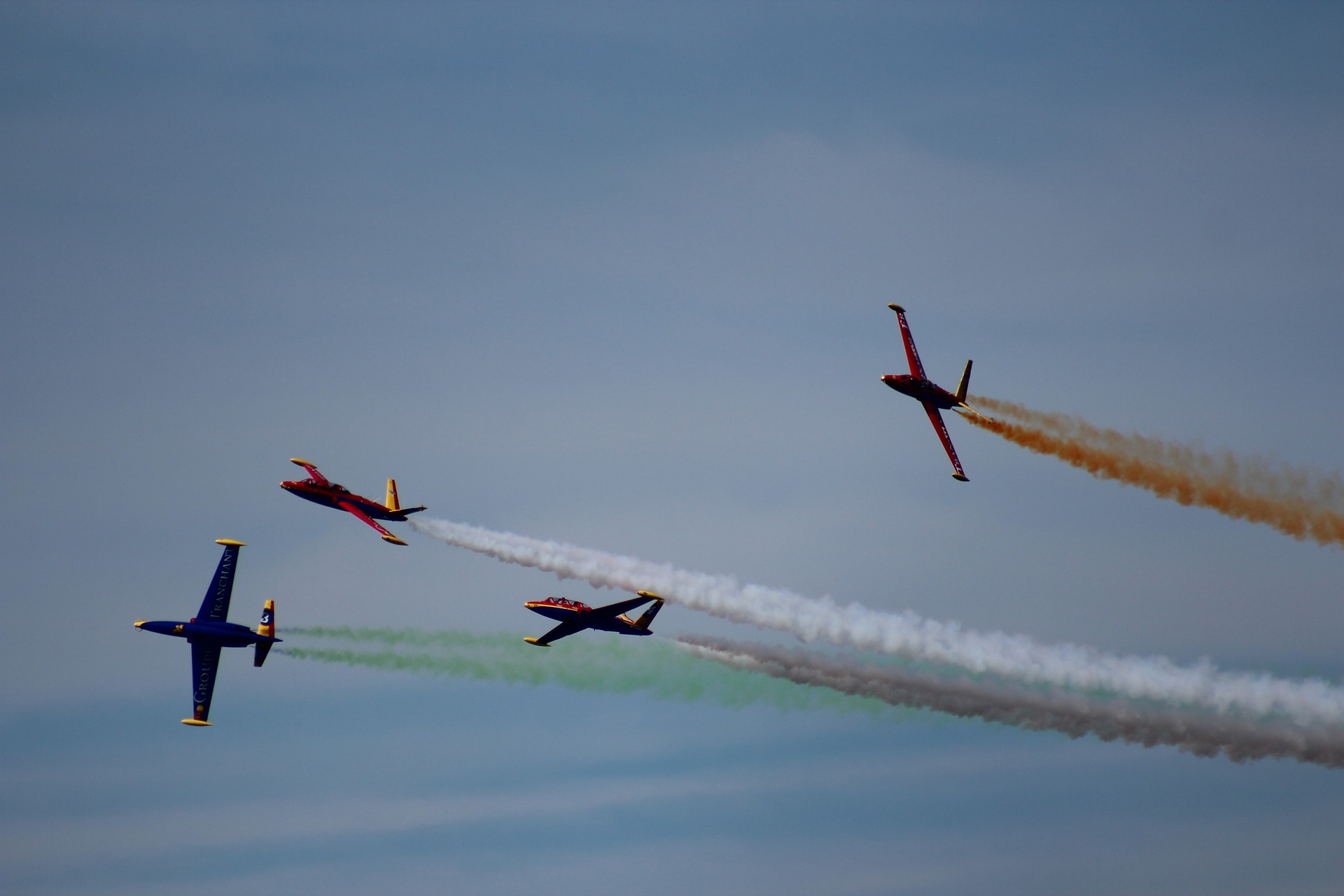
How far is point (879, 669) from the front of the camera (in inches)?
3219

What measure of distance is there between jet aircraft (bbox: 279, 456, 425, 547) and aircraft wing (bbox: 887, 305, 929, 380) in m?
27.7

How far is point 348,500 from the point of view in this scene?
9194 cm

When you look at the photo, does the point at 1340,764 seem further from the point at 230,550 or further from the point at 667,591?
the point at 230,550

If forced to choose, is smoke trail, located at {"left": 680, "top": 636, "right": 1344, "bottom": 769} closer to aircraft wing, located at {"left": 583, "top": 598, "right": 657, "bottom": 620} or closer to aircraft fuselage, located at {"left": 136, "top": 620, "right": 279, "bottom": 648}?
aircraft wing, located at {"left": 583, "top": 598, "right": 657, "bottom": 620}

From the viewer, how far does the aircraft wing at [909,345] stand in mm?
86625

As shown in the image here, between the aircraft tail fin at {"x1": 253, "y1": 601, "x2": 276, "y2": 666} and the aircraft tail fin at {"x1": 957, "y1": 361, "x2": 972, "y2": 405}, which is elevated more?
the aircraft tail fin at {"x1": 957, "y1": 361, "x2": 972, "y2": 405}

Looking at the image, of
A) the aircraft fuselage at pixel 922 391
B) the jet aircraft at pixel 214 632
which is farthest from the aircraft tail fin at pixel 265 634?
the aircraft fuselage at pixel 922 391

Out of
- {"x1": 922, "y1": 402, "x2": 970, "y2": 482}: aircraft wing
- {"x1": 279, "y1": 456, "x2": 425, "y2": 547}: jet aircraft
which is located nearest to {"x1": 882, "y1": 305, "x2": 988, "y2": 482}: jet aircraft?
{"x1": 922, "y1": 402, "x2": 970, "y2": 482}: aircraft wing

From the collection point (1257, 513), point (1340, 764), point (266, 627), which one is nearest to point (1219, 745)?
point (1340, 764)

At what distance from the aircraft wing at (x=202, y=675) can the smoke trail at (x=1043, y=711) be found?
86.9 feet

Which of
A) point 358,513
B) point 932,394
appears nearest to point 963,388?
point 932,394

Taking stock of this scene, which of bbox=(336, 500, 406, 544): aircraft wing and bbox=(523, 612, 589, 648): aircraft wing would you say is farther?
bbox=(336, 500, 406, 544): aircraft wing

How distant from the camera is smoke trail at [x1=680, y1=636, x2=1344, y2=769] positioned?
76.0 meters

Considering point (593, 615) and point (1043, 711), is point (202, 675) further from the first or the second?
point (1043, 711)
